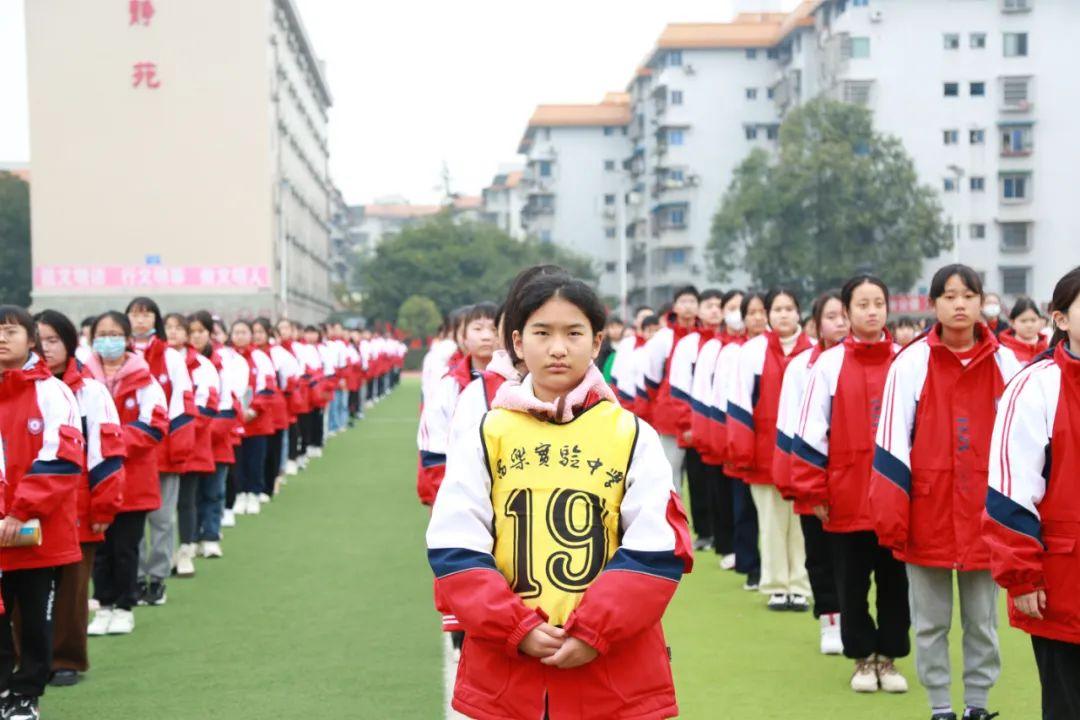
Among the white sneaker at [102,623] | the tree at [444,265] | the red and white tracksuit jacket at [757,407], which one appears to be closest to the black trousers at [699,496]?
the red and white tracksuit jacket at [757,407]

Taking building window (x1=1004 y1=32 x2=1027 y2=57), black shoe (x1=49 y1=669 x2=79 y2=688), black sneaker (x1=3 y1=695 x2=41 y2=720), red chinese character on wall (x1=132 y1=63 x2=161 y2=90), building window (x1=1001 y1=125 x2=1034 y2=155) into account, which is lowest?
black shoe (x1=49 y1=669 x2=79 y2=688)

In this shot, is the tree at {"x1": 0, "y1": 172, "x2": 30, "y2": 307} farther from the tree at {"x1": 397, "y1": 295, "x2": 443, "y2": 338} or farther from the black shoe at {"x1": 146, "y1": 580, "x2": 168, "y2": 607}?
the black shoe at {"x1": 146, "y1": 580, "x2": 168, "y2": 607}

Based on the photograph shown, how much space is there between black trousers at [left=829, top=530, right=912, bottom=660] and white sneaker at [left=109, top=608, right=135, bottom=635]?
4.33 metres

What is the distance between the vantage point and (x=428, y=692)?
7.45 m

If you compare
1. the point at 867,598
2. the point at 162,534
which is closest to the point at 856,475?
the point at 867,598

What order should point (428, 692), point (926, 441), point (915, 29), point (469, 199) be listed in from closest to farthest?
point (926, 441) → point (428, 692) → point (915, 29) → point (469, 199)

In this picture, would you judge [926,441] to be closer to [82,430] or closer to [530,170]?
[82,430]

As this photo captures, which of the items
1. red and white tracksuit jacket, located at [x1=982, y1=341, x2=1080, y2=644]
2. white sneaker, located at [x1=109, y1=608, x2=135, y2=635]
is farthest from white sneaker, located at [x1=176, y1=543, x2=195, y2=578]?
red and white tracksuit jacket, located at [x1=982, y1=341, x2=1080, y2=644]

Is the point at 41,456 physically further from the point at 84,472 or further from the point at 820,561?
the point at 820,561

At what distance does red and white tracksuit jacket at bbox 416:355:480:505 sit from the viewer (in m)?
6.84

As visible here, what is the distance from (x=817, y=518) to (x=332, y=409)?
2051 centimetres

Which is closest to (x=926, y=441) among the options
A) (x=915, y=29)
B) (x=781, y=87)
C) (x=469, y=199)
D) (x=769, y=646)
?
(x=769, y=646)

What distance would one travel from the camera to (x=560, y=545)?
152 inches

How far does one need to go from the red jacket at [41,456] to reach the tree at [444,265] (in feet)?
229
